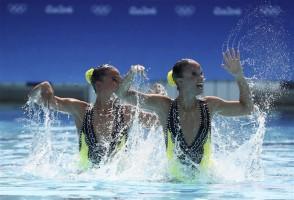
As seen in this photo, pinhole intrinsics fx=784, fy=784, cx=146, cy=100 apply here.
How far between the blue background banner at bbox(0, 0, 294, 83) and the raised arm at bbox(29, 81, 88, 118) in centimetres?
971

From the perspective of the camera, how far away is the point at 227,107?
579 cm

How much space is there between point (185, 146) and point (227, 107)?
43 cm

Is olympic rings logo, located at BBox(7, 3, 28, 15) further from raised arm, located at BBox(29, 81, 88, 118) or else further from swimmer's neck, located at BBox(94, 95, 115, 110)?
swimmer's neck, located at BBox(94, 95, 115, 110)

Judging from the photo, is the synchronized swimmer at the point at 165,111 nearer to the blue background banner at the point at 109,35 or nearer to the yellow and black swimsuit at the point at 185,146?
the yellow and black swimsuit at the point at 185,146

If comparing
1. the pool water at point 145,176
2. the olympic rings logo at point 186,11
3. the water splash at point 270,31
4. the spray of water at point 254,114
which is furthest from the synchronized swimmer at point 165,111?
the olympic rings logo at point 186,11

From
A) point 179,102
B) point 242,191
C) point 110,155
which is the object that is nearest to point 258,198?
point 242,191

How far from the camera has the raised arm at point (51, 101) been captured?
6.25 m

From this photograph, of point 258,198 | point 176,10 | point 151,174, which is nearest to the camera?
point 258,198

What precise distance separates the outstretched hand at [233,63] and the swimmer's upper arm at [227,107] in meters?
0.27

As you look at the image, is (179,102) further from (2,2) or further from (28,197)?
(2,2)

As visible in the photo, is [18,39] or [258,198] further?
[18,39]

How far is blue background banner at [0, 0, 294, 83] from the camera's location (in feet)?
53.8

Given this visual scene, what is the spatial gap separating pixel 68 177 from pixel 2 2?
38.0ft

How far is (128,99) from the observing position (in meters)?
5.64
